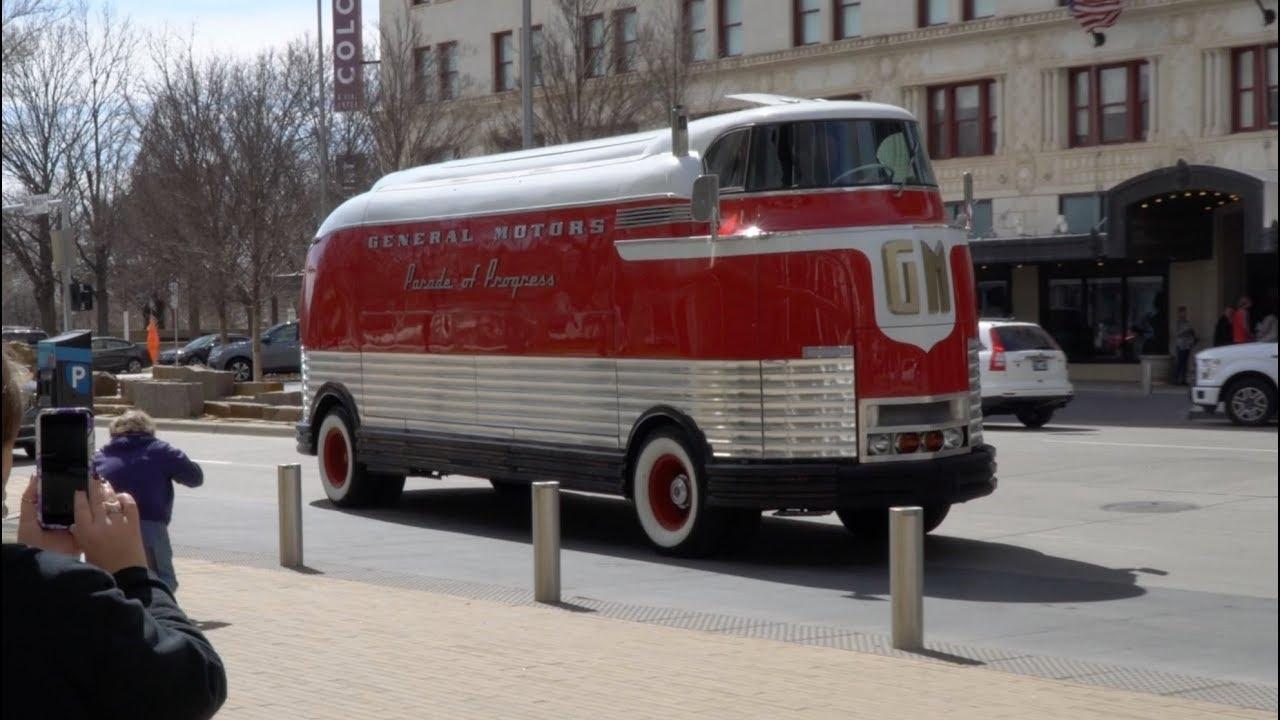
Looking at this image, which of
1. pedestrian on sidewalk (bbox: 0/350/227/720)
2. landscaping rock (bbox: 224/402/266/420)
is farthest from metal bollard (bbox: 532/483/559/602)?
landscaping rock (bbox: 224/402/266/420)

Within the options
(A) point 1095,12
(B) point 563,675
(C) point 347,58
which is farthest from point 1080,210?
(B) point 563,675

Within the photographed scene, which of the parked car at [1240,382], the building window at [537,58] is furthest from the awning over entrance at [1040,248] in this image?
the parked car at [1240,382]

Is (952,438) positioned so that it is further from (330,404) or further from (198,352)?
(198,352)

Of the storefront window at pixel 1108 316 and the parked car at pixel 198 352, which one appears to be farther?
the parked car at pixel 198 352

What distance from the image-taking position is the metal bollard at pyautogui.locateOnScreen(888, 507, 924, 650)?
9.20 meters

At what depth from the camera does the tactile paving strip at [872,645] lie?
821cm

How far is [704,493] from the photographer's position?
42.4ft

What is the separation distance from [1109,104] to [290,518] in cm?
3124

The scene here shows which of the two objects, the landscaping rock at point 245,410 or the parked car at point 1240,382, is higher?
the parked car at point 1240,382

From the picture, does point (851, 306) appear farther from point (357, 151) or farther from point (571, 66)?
point (357, 151)

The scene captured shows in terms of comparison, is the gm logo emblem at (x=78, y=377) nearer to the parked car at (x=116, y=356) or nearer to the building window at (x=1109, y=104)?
the building window at (x=1109, y=104)

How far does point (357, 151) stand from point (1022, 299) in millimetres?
17283

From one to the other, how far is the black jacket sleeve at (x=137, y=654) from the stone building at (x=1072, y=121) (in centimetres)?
3226

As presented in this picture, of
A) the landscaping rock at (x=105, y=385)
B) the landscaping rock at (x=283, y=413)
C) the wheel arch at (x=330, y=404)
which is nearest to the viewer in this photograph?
the wheel arch at (x=330, y=404)
